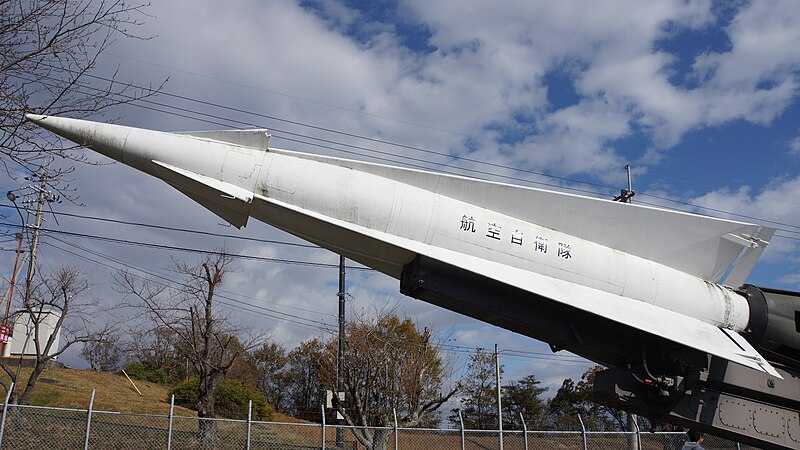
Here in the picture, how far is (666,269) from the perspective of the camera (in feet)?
23.6

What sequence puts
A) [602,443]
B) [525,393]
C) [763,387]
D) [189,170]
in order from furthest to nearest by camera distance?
[525,393] < [602,443] < [763,387] < [189,170]

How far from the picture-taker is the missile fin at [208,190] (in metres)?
5.87

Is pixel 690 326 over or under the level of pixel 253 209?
under

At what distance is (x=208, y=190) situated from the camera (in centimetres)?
594

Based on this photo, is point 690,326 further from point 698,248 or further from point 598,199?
point 598,199

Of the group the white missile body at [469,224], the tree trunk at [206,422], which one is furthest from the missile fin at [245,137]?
the tree trunk at [206,422]

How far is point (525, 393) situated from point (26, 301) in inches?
916

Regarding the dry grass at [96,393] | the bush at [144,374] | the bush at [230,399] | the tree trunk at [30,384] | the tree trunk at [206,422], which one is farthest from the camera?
the bush at [144,374]

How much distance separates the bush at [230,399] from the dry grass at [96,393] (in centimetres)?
44

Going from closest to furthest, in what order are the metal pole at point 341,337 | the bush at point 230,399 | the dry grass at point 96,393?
the metal pole at point 341,337 → the dry grass at point 96,393 → the bush at point 230,399

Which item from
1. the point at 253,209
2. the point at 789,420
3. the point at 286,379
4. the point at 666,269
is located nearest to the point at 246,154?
the point at 253,209

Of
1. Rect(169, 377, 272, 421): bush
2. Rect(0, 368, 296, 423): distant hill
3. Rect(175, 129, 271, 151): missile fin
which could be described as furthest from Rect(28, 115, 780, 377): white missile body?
Rect(169, 377, 272, 421): bush

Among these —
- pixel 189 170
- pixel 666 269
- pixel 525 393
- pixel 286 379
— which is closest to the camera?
pixel 189 170

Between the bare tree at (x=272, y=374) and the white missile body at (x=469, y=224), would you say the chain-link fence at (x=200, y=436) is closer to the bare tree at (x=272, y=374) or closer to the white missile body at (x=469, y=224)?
the white missile body at (x=469, y=224)
